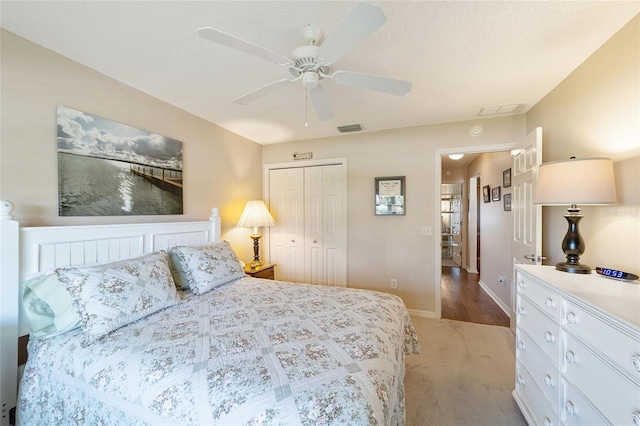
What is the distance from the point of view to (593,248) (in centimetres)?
163

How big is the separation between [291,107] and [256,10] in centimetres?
120

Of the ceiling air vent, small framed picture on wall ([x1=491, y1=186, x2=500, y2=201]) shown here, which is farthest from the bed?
small framed picture on wall ([x1=491, y1=186, x2=500, y2=201])

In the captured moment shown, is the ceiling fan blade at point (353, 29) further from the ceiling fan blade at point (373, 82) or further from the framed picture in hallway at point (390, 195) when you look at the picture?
the framed picture in hallway at point (390, 195)

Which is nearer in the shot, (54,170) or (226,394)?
(226,394)

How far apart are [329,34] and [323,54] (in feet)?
1.23

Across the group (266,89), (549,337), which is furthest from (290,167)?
(549,337)

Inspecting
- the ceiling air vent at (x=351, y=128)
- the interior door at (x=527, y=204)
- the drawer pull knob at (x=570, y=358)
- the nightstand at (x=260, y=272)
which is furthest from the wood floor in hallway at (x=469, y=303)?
the ceiling air vent at (x=351, y=128)

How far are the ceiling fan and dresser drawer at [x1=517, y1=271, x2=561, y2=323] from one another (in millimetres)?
1346

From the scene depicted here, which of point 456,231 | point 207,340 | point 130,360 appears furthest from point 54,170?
point 456,231

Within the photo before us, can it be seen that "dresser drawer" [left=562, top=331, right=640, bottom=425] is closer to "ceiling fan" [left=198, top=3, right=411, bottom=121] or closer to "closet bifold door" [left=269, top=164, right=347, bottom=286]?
"ceiling fan" [left=198, top=3, right=411, bottom=121]

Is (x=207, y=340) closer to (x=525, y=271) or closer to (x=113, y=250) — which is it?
(x=113, y=250)

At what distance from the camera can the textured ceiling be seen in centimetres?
131

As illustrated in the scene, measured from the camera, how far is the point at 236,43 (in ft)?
3.74

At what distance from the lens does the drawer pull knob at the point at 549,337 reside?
Answer: 1286mm
